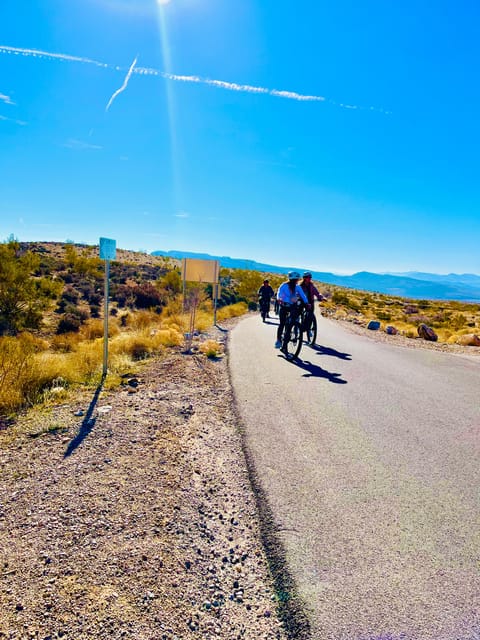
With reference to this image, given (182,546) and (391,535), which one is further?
(391,535)

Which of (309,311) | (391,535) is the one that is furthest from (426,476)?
(309,311)

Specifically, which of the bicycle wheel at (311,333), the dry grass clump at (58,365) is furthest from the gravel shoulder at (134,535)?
the bicycle wheel at (311,333)

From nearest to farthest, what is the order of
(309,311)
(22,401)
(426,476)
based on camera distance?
(426,476)
(22,401)
(309,311)

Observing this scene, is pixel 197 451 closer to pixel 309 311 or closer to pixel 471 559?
pixel 471 559

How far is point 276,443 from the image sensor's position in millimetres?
4777

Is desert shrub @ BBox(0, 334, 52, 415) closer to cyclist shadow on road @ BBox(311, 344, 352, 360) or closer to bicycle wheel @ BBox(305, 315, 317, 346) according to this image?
cyclist shadow on road @ BBox(311, 344, 352, 360)

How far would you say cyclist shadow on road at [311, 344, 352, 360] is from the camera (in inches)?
430

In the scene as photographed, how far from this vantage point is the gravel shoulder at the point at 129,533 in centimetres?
222

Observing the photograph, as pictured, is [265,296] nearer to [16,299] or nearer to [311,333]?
[311,333]

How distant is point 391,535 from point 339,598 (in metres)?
0.85

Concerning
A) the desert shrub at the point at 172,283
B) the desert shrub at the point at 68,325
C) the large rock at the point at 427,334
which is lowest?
the desert shrub at the point at 68,325

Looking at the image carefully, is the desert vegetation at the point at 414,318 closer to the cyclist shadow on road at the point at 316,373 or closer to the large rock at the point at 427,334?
the large rock at the point at 427,334

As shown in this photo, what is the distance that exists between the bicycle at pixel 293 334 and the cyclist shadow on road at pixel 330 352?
1278 mm

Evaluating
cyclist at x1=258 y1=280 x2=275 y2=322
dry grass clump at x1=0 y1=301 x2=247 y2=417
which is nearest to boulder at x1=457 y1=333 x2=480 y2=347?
cyclist at x1=258 y1=280 x2=275 y2=322
